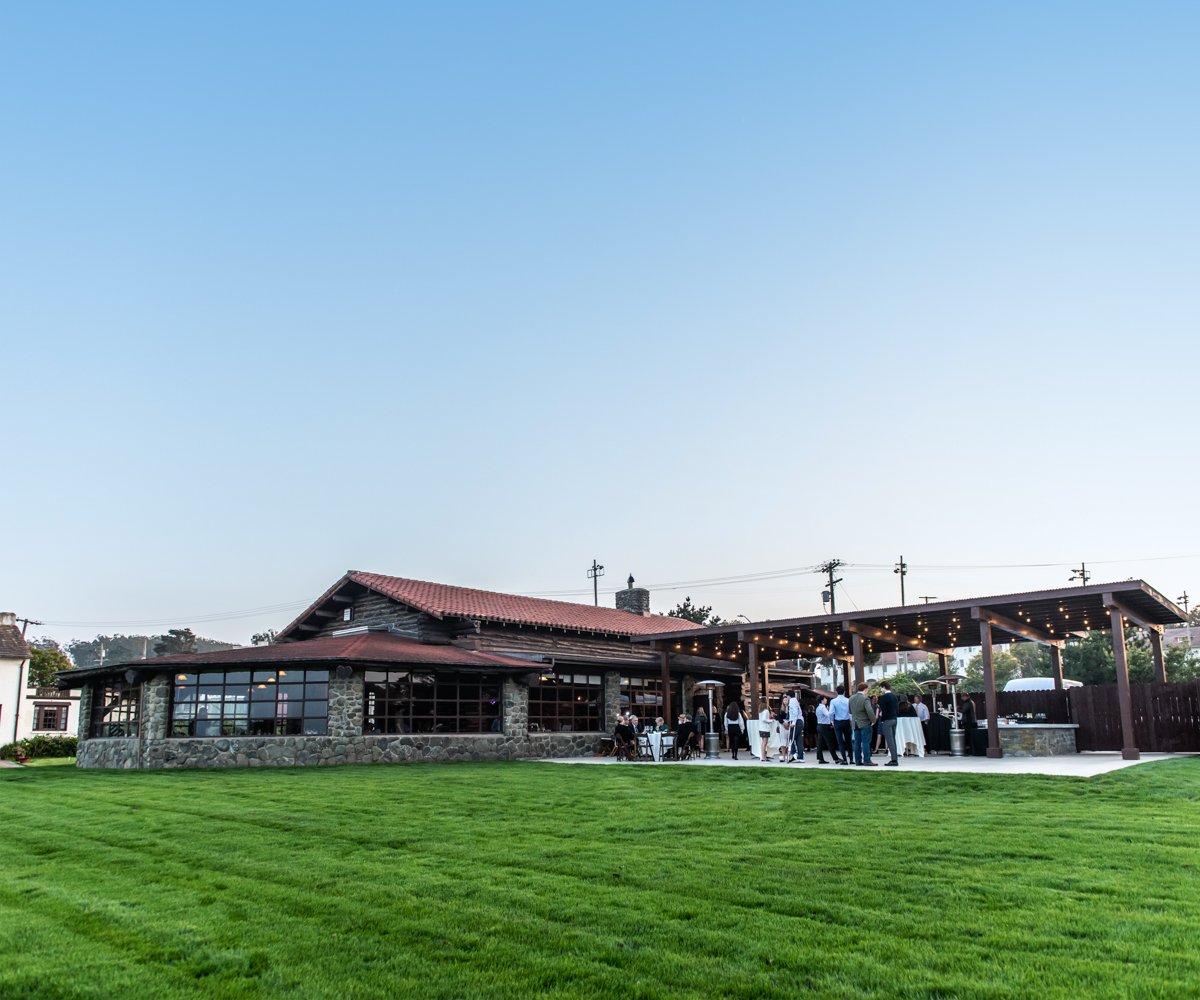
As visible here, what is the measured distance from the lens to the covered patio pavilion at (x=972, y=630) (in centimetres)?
1827

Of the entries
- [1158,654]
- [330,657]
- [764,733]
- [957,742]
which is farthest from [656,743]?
[1158,654]

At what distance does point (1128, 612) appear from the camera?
1961cm

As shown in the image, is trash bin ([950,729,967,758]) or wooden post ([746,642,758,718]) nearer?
trash bin ([950,729,967,758])

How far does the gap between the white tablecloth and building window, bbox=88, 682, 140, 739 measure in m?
17.7

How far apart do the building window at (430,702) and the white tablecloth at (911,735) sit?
10.2 m

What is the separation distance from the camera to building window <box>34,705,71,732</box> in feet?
145

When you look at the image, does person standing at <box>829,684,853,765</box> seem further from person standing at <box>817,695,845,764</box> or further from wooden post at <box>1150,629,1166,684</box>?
wooden post at <box>1150,629,1166,684</box>

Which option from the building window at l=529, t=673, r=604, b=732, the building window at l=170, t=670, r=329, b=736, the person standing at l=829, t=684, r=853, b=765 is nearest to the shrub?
the building window at l=170, t=670, r=329, b=736

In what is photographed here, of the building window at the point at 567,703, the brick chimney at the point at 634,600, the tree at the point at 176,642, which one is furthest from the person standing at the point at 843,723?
the tree at the point at 176,642

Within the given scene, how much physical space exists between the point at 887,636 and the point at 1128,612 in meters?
6.62

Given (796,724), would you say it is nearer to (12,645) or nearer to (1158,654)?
(1158,654)

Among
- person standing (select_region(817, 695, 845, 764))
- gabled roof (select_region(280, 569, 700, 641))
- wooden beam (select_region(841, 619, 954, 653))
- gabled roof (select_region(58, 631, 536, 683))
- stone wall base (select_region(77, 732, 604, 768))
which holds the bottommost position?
stone wall base (select_region(77, 732, 604, 768))

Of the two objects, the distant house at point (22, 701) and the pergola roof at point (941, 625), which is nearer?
the pergola roof at point (941, 625)

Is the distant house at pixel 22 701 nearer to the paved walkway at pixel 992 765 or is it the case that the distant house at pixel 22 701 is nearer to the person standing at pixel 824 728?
the person standing at pixel 824 728
